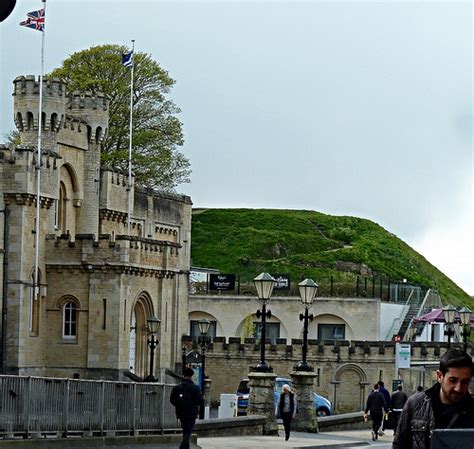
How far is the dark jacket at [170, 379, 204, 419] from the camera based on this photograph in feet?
81.7

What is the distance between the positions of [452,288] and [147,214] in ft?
189

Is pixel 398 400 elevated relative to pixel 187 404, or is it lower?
lower

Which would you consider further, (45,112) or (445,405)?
(45,112)

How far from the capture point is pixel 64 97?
6166cm

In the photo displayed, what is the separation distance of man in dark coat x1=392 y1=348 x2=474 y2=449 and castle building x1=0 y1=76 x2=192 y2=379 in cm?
4767

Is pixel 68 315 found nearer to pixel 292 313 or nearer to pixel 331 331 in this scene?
pixel 292 313

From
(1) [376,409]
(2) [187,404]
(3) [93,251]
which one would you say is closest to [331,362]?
(3) [93,251]

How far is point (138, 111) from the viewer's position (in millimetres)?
88625

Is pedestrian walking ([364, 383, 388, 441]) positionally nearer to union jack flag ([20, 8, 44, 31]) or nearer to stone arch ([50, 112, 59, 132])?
union jack flag ([20, 8, 44, 31])

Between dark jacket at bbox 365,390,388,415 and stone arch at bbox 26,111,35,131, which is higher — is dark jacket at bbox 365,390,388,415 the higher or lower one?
the lower one

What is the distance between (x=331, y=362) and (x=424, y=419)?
6455 cm

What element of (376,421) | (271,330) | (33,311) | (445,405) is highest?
(33,311)

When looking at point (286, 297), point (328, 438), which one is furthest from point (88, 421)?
point (286, 297)

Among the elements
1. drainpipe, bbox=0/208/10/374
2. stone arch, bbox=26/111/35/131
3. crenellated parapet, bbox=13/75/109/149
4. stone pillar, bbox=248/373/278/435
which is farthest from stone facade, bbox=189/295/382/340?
stone pillar, bbox=248/373/278/435
